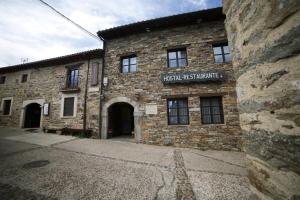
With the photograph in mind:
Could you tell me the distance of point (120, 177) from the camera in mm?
3432

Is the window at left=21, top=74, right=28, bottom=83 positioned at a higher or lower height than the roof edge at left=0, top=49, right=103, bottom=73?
lower

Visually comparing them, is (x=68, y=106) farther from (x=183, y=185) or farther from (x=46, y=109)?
(x=183, y=185)

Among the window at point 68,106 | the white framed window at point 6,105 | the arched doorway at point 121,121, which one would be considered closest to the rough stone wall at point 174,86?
the arched doorway at point 121,121

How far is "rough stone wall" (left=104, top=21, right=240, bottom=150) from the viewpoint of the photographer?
262 inches

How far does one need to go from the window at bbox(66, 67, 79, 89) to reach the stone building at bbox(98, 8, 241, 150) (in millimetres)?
2411

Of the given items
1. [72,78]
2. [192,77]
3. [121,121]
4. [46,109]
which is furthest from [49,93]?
[192,77]

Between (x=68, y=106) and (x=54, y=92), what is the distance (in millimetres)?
1625

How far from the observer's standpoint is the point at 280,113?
121 cm

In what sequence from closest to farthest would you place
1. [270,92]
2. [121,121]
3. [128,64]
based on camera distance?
[270,92], [128,64], [121,121]

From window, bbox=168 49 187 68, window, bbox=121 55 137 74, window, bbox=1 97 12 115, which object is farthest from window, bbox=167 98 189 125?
window, bbox=1 97 12 115

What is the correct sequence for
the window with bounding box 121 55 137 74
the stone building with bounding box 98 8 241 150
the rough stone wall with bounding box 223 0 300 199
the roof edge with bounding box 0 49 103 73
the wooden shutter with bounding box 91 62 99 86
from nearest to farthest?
→ 1. the rough stone wall with bounding box 223 0 300 199
2. the stone building with bounding box 98 8 241 150
3. the window with bounding box 121 55 137 74
4. the wooden shutter with bounding box 91 62 99 86
5. the roof edge with bounding box 0 49 103 73

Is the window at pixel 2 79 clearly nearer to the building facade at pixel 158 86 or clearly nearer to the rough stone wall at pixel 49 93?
the rough stone wall at pixel 49 93

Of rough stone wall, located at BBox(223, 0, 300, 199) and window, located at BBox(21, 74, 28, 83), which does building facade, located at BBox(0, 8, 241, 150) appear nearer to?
window, located at BBox(21, 74, 28, 83)

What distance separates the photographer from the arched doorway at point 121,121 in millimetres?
9133
